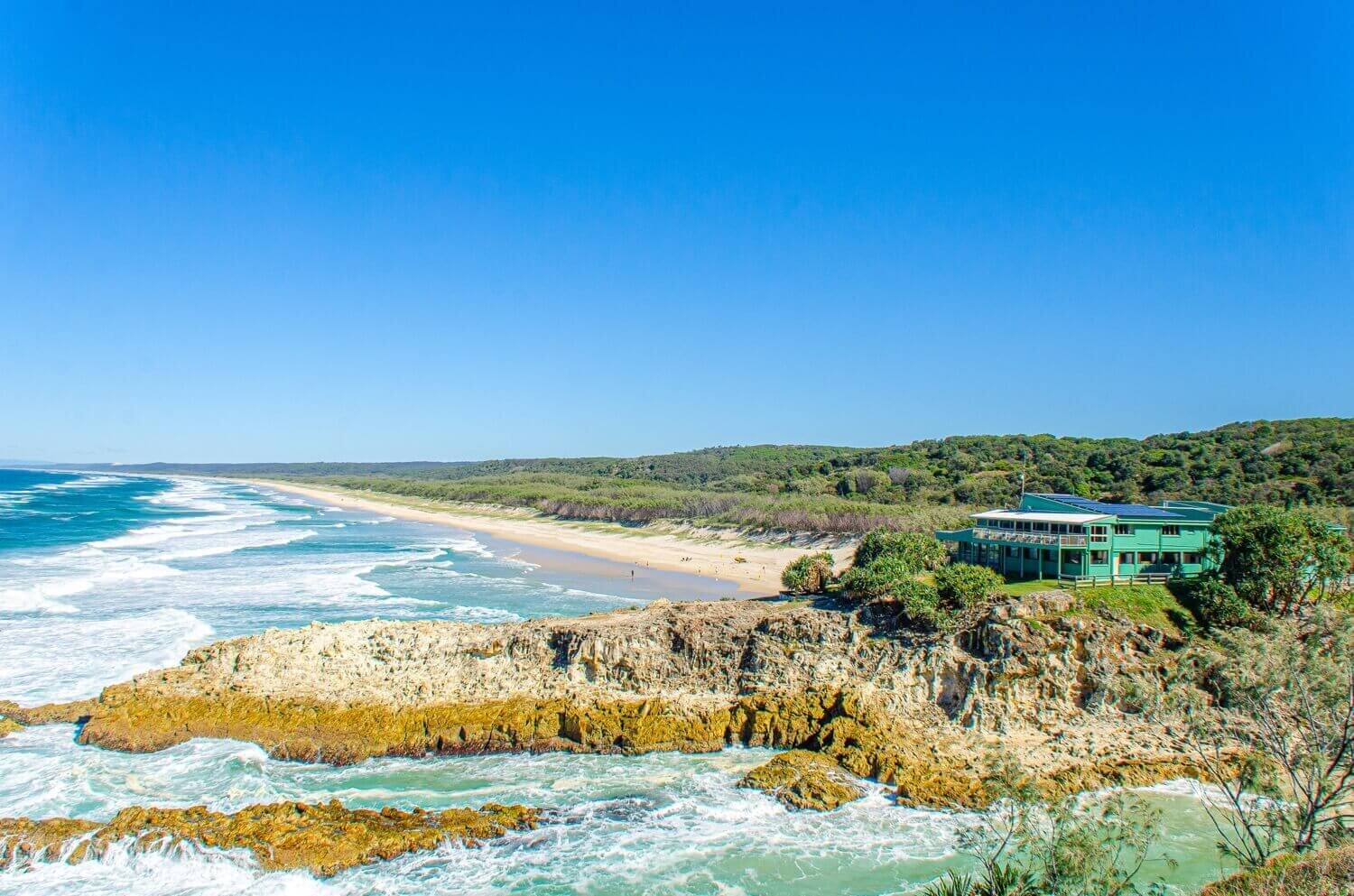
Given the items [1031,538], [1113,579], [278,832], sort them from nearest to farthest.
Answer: [278,832] < [1113,579] < [1031,538]

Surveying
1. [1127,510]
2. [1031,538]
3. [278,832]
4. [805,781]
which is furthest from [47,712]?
[1127,510]

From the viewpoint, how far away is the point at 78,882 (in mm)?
14719

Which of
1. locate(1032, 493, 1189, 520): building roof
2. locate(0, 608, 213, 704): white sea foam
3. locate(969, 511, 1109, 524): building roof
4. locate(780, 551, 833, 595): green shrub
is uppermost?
locate(1032, 493, 1189, 520): building roof

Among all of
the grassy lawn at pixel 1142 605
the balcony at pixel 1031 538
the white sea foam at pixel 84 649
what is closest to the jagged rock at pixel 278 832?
the white sea foam at pixel 84 649

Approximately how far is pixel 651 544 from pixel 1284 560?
2031 inches

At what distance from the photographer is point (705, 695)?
23406mm

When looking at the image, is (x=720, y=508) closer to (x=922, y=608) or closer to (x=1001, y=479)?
(x=1001, y=479)

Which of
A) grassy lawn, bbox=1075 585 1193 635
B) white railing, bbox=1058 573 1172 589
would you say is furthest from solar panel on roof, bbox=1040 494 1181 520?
grassy lawn, bbox=1075 585 1193 635

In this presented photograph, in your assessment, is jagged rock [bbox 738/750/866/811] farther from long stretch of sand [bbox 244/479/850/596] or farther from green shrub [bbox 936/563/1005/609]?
long stretch of sand [bbox 244/479/850/596]

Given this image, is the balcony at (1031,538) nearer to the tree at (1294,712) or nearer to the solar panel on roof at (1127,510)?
the solar panel on roof at (1127,510)

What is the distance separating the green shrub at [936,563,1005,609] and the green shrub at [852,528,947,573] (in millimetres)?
5006

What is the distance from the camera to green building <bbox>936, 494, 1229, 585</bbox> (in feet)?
94.2

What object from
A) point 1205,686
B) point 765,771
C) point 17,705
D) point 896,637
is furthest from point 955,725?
point 17,705

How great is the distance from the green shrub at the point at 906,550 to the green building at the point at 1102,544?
1.78 m
